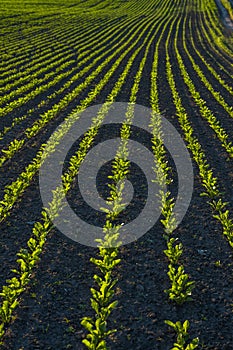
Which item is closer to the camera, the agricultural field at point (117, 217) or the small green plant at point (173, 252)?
the agricultural field at point (117, 217)

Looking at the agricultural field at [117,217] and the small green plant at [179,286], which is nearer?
the agricultural field at [117,217]

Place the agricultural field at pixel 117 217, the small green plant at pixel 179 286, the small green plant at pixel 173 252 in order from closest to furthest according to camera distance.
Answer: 1. the agricultural field at pixel 117 217
2. the small green plant at pixel 179 286
3. the small green plant at pixel 173 252

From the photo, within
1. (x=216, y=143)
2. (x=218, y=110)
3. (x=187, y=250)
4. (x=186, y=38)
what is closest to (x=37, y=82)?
(x=218, y=110)

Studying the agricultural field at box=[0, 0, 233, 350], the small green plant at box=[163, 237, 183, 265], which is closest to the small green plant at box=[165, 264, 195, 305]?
the agricultural field at box=[0, 0, 233, 350]

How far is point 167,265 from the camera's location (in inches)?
295

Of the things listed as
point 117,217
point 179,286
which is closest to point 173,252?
point 179,286

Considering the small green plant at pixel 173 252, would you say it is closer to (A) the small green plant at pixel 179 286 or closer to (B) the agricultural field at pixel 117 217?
(B) the agricultural field at pixel 117 217

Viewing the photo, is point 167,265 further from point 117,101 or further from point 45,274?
point 117,101

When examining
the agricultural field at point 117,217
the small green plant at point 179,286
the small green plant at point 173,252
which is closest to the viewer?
the agricultural field at point 117,217

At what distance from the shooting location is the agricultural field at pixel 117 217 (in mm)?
6074

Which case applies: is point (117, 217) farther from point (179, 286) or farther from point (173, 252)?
point (179, 286)

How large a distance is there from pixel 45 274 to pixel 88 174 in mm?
4325

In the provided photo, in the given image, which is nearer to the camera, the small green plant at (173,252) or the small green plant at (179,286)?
the small green plant at (179,286)

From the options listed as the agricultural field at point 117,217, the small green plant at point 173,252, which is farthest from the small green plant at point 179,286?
the small green plant at point 173,252
